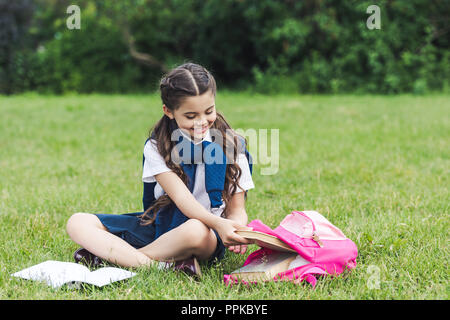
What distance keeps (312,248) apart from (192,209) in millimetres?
573

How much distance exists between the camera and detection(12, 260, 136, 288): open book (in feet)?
7.48

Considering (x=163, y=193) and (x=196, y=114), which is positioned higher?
(x=196, y=114)

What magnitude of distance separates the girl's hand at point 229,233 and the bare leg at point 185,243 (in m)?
0.08

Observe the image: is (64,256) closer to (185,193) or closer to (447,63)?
(185,193)

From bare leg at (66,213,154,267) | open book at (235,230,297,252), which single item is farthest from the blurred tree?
open book at (235,230,297,252)

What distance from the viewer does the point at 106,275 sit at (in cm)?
234

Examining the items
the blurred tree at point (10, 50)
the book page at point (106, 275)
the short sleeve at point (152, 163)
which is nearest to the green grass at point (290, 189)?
the book page at point (106, 275)

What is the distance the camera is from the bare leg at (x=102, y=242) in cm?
255

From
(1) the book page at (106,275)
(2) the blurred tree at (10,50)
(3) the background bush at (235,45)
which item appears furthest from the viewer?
(2) the blurred tree at (10,50)

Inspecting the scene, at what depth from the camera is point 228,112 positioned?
29.2ft

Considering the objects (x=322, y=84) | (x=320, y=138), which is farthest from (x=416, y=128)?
(x=322, y=84)

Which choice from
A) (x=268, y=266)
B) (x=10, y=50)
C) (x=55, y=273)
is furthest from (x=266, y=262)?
(x=10, y=50)

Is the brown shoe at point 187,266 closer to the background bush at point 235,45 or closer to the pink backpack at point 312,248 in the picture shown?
the pink backpack at point 312,248

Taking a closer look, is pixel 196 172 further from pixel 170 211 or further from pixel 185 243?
pixel 185 243
